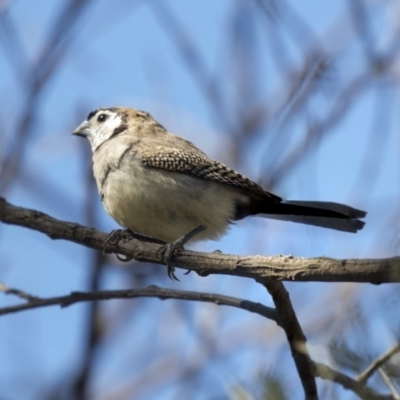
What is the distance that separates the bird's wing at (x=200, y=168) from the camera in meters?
4.59

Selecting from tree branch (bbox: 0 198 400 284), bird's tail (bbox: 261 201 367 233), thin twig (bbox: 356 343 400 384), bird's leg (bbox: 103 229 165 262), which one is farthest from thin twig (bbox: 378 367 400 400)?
bird's tail (bbox: 261 201 367 233)

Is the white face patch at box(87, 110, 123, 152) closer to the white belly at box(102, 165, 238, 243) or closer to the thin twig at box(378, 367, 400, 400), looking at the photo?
the white belly at box(102, 165, 238, 243)

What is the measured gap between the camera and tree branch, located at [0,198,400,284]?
8.14 ft

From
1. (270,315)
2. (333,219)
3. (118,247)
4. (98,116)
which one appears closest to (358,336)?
(270,315)

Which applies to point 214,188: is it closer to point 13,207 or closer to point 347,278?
point 13,207

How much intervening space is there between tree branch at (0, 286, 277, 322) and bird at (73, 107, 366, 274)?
2.04 ft

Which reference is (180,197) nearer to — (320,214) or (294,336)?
(320,214)

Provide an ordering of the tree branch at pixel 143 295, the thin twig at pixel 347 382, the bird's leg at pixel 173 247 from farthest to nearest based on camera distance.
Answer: the bird's leg at pixel 173 247 → the tree branch at pixel 143 295 → the thin twig at pixel 347 382

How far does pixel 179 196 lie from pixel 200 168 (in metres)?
0.24

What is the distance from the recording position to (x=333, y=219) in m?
4.36

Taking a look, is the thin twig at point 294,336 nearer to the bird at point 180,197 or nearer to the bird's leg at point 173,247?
the bird's leg at point 173,247

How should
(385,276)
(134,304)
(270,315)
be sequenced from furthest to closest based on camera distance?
(134,304) → (270,315) → (385,276)

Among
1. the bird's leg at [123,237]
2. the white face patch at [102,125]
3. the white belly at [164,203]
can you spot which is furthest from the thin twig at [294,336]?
the white face patch at [102,125]

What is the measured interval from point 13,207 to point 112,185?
67 centimetres
